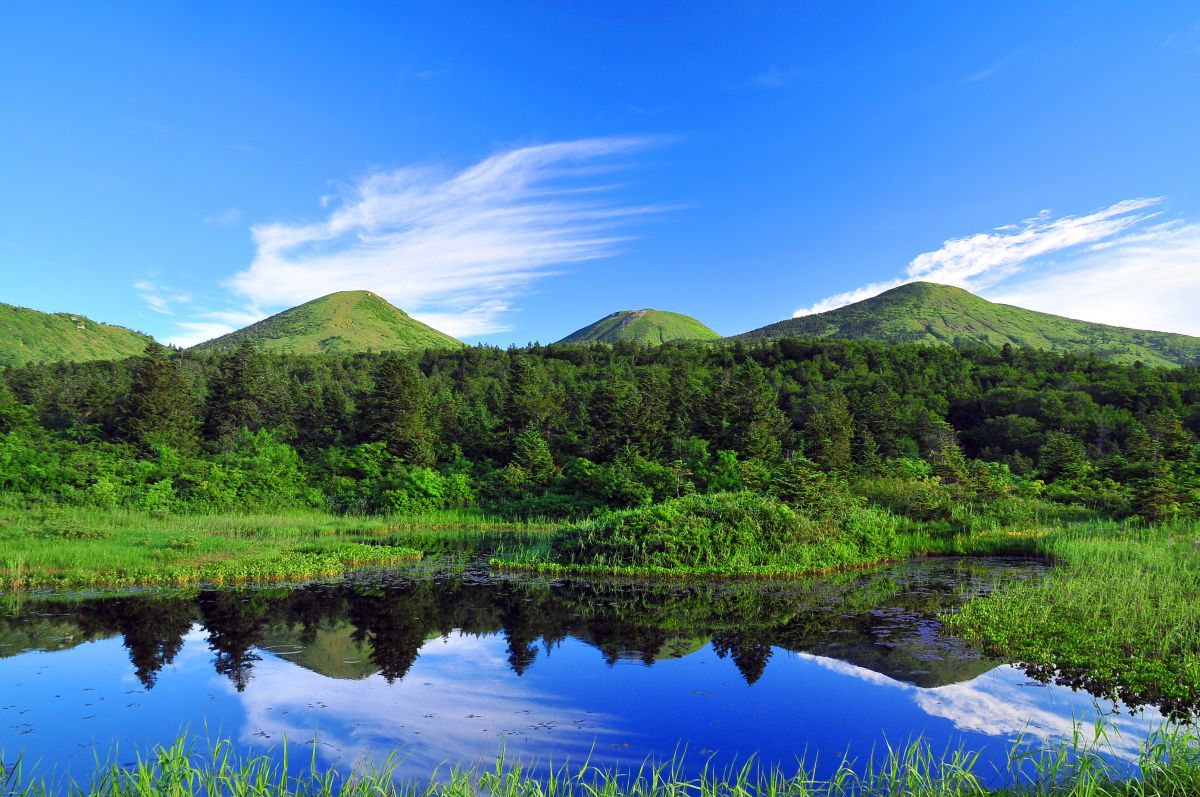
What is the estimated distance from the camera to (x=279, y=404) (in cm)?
7112

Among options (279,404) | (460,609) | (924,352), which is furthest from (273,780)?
(924,352)

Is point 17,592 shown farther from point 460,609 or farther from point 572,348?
point 572,348

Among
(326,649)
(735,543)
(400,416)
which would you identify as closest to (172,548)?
(326,649)

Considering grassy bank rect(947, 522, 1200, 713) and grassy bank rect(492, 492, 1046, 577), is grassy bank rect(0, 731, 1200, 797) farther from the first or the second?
grassy bank rect(492, 492, 1046, 577)

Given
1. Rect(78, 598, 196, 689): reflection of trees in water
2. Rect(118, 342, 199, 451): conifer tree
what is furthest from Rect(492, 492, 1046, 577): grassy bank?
Rect(118, 342, 199, 451): conifer tree

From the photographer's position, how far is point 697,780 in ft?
26.9

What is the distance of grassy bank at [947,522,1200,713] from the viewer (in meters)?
11.2

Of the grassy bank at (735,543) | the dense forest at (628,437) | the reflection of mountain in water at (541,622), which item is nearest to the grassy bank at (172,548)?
the reflection of mountain in water at (541,622)

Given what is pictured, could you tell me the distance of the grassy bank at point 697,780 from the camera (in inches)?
249

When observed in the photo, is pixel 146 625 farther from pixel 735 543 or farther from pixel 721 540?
pixel 735 543

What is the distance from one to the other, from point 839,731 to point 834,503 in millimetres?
18339

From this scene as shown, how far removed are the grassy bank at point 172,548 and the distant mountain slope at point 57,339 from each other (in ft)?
408

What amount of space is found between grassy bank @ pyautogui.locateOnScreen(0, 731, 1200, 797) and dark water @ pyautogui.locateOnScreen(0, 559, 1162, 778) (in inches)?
23.0

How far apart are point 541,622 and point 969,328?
156361 mm
